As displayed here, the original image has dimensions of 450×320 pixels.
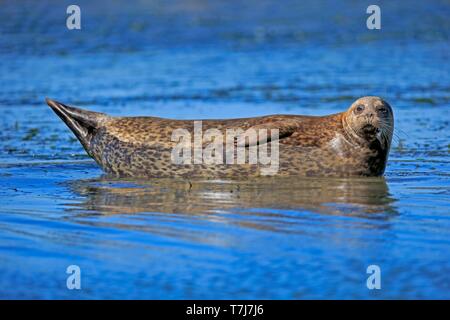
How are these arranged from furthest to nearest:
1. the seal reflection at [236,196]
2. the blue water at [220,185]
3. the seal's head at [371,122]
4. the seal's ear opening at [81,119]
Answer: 1. the seal's ear opening at [81,119]
2. the seal's head at [371,122]
3. the seal reflection at [236,196]
4. the blue water at [220,185]

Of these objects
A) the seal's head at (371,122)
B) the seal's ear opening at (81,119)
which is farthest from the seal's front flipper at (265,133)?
the seal's ear opening at (81,119)

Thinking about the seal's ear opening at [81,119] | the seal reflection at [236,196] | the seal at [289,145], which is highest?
the seal's ear opening at [81,119]

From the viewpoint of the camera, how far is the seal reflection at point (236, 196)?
27.4 feet

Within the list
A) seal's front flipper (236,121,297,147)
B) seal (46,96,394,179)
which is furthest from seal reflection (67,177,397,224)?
seal's front flipper (236,121,297,147)

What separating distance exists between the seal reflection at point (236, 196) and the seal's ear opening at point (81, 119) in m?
0.65

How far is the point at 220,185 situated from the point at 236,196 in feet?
1.98

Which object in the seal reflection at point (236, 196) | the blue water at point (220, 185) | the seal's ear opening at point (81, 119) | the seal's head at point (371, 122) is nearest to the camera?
the blue water at point (220, 185)

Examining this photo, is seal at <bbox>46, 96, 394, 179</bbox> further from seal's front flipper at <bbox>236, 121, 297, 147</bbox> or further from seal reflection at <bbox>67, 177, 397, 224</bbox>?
seal reflection at <bbox>67, 177, 397, 224</bbox>

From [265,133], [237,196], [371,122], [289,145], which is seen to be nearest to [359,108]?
[371,122]

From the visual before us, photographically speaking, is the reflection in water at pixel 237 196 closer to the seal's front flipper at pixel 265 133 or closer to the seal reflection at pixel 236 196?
the seal reflection at pixel 236 196

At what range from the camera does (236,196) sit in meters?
8.91

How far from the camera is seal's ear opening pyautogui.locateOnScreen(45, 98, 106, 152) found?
415 inches

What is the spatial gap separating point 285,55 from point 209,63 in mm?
1536

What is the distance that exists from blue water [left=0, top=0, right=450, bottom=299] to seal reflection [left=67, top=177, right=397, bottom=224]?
23 millimetres
